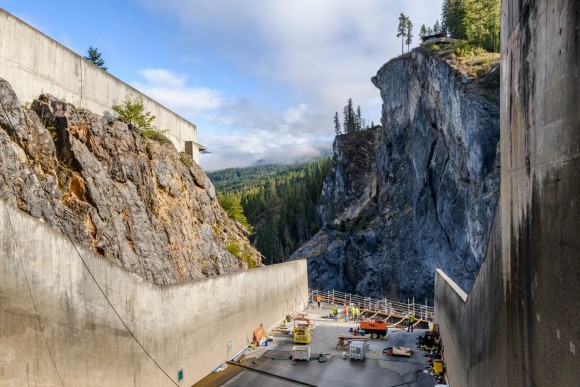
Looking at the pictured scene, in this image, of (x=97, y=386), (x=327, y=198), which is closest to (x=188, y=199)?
(x=97, y=386)

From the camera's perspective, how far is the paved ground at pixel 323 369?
17750 millimetres

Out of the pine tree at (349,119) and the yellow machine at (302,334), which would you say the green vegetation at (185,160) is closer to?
the yellow machine at (302,334)

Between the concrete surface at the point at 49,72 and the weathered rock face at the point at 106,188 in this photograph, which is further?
the concrete surface at the point at 49,72

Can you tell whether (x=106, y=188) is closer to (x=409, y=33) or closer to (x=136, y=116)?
(x=136, y=116)

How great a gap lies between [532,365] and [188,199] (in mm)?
20646

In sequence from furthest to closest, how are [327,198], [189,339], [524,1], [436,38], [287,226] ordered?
1. [287,226]
2. [327,198]
3. [436,38]
4. [189,339]
5. [524,1]

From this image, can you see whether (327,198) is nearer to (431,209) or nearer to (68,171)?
(431,209)

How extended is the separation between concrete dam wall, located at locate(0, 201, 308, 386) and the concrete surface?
26.6ft

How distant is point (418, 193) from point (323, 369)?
41.0 metres

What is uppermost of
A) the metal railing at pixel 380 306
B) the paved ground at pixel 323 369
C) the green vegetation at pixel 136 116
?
the green vegetation at pixel 136 116

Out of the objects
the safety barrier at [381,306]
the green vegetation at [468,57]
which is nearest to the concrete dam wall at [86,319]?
the safety barrier at [381,306]

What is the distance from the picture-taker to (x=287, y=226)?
11025 cm

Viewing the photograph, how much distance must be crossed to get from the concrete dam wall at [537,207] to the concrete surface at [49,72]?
15.5m

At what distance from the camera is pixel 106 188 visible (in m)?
16.3
